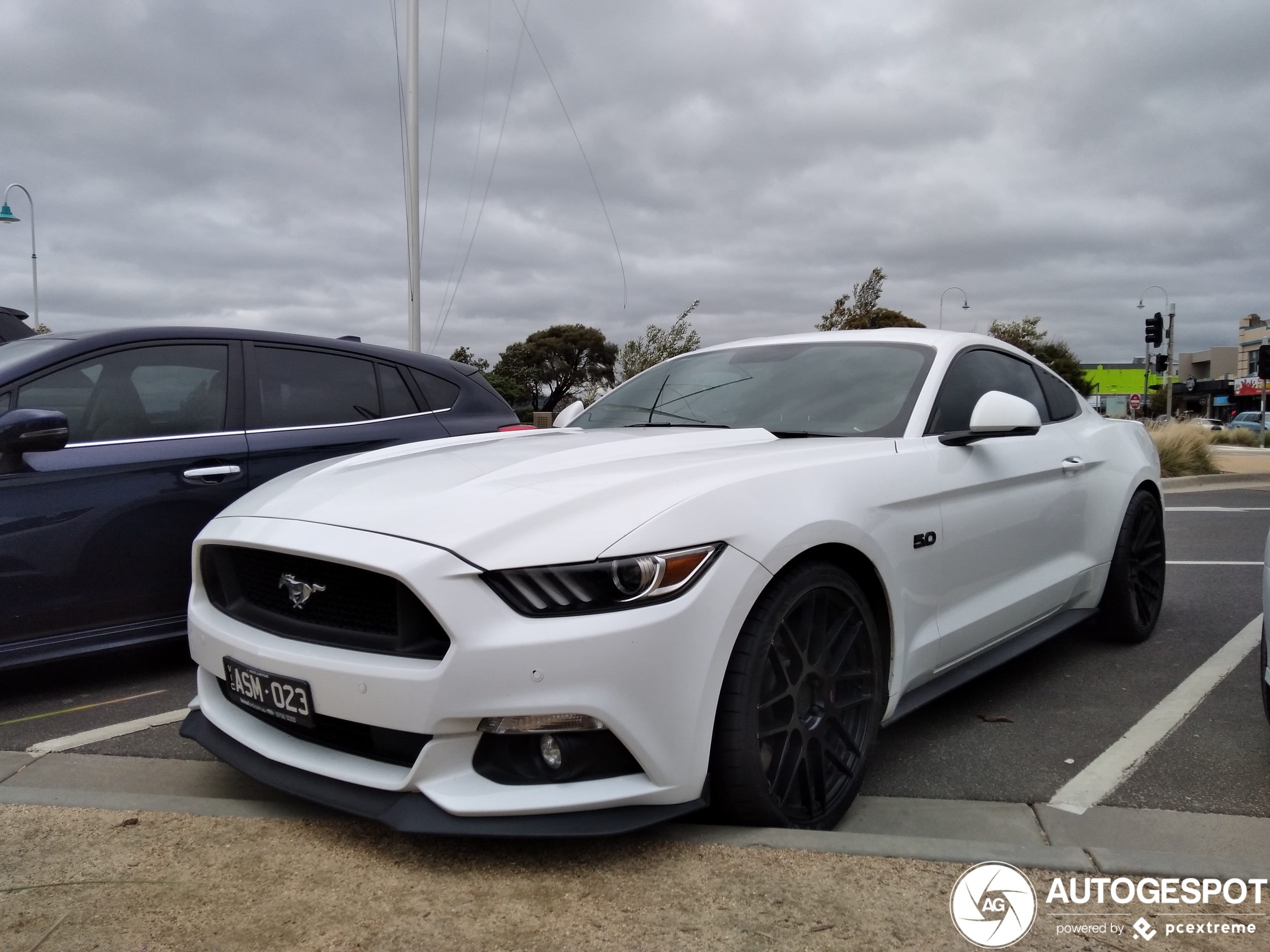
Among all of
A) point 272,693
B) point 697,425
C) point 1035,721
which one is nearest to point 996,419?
point 697,425

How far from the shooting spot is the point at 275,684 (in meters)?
2.41

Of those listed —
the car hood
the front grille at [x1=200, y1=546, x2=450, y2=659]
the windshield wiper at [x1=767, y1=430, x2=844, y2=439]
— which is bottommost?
the front grille at [x1=200, y1=546, x2=450, y2=659]

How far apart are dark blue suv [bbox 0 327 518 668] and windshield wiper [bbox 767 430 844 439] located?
221 centimetres

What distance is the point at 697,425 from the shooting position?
3678 mm

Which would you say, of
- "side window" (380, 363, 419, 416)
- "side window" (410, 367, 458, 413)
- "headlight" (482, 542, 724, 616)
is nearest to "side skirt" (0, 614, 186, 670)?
"side window" (380, 363, 419, 416)

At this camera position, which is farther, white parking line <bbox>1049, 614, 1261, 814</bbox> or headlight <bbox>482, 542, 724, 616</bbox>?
white parking line <bbox>1049, 614, 1261, 814</bbox>

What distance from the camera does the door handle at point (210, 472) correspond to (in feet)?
13.3

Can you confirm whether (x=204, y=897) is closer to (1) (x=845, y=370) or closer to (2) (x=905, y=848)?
(2) (x=905, y=848)

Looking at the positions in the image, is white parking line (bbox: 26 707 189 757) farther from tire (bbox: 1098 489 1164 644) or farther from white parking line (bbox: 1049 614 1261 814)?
tire (bbox: 1098 489 1164 644)

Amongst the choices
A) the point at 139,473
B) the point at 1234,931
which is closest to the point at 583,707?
the point at 1234,931

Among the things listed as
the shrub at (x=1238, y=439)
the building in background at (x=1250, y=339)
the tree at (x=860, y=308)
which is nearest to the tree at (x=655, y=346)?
the tree at (x=860, y=308)

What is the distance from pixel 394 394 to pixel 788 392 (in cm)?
225

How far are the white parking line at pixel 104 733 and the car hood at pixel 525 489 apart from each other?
44.4 inches

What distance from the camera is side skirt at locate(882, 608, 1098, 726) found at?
9.93 feet
